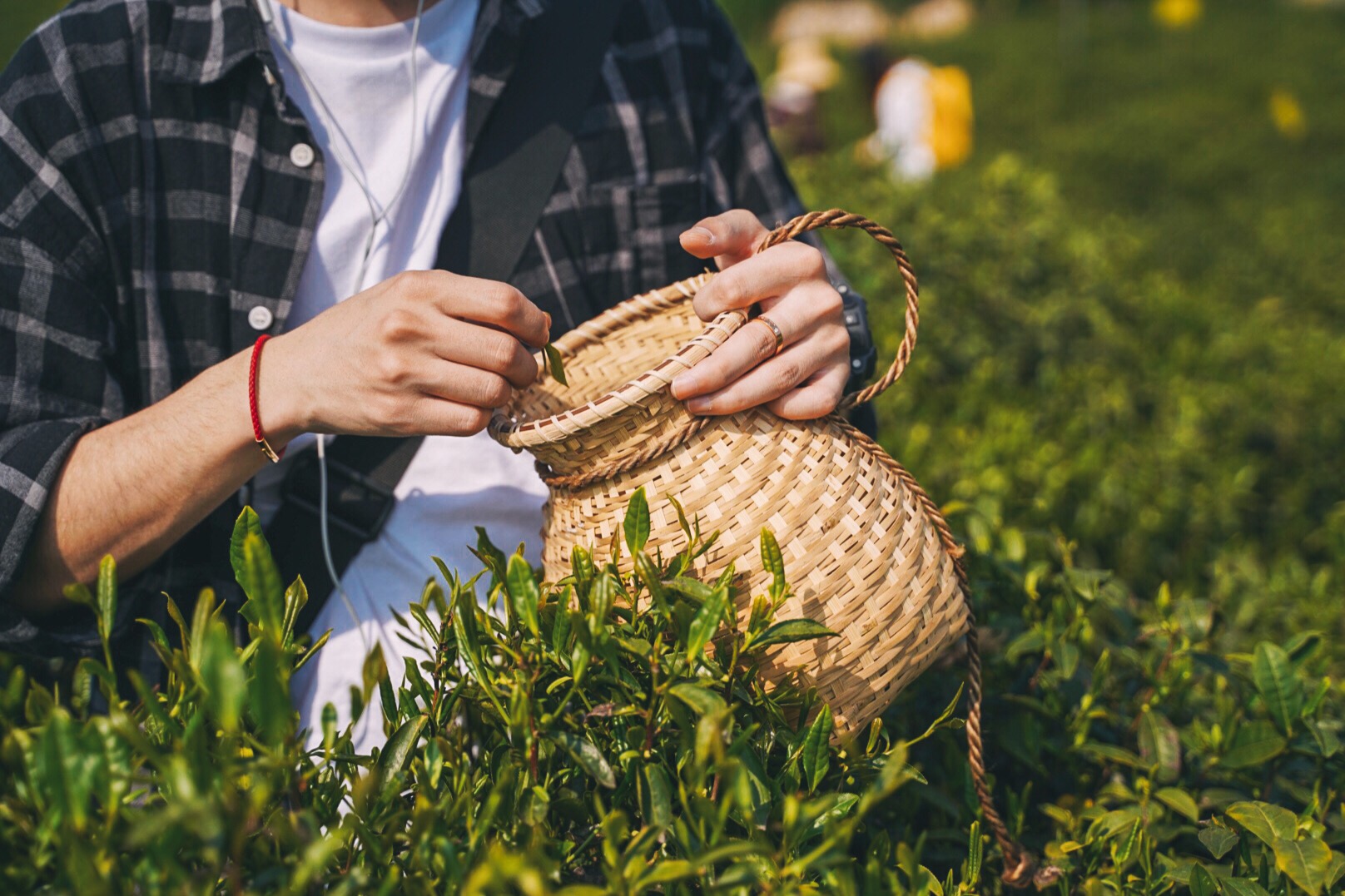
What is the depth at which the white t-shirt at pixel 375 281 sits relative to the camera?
1.44 metres

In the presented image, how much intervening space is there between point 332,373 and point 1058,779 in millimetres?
1086

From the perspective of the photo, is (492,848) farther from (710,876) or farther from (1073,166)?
(1073,166)

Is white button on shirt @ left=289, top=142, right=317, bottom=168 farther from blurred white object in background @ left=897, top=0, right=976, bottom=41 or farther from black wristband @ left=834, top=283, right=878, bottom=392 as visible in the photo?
blurred white object in background @ left=897, top=0, right=976, bottom=41

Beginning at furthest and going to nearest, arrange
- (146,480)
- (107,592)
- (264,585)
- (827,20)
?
(827,20), (146,480), (107,592), (264,585)

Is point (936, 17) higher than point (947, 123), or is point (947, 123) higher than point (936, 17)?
point (947, 123)

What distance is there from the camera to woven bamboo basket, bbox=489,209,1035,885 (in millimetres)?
1061

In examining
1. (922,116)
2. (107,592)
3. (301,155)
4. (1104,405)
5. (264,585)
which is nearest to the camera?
Result: (264,585)

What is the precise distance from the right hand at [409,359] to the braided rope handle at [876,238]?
0.28 m

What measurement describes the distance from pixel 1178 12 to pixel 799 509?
38.6 ft

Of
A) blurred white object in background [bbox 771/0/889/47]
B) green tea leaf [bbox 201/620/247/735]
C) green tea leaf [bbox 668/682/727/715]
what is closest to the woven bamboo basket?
green tea leaf [bbox 668/682/727/715]

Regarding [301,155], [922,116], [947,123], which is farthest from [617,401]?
[947,123]

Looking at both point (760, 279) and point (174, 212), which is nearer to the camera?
point (760, 279)

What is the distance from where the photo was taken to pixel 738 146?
1.78 meters

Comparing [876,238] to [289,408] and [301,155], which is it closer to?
[289,408]
